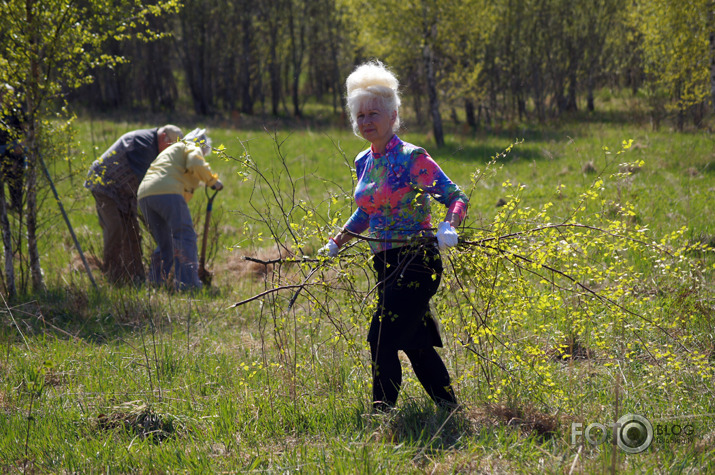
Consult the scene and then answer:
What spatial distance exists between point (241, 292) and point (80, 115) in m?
21.7

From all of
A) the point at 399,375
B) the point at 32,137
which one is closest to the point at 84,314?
the point at 32,137

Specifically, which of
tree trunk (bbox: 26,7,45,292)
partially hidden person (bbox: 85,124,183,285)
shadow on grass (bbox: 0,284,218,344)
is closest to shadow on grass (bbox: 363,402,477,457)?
shadow on grass (bbox: 0,284,218,344)

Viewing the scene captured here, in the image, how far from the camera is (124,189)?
6836 millimetres

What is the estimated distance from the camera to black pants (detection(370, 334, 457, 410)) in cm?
290

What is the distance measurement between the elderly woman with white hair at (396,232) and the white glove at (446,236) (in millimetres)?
138

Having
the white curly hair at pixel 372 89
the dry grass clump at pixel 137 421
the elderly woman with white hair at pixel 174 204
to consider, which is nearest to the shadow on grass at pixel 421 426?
the dry grass clump at pixel 137 421

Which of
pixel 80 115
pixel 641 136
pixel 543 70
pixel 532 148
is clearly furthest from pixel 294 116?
pixel 641 136

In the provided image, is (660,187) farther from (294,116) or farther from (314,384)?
(294,116)

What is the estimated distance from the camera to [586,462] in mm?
2430

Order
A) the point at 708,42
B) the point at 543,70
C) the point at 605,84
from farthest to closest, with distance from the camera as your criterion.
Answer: the point at 605,84 < the point at 543,70 < the point at 708,42

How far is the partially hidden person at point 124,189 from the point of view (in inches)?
266

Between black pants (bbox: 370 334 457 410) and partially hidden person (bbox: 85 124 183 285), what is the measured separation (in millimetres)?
4600

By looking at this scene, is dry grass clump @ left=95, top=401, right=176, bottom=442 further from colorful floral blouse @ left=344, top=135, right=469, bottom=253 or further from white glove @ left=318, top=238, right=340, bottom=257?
colorful floral blouse @ left=344, top=135, right=469, bottom=253

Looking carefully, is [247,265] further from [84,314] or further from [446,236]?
[446,236]
